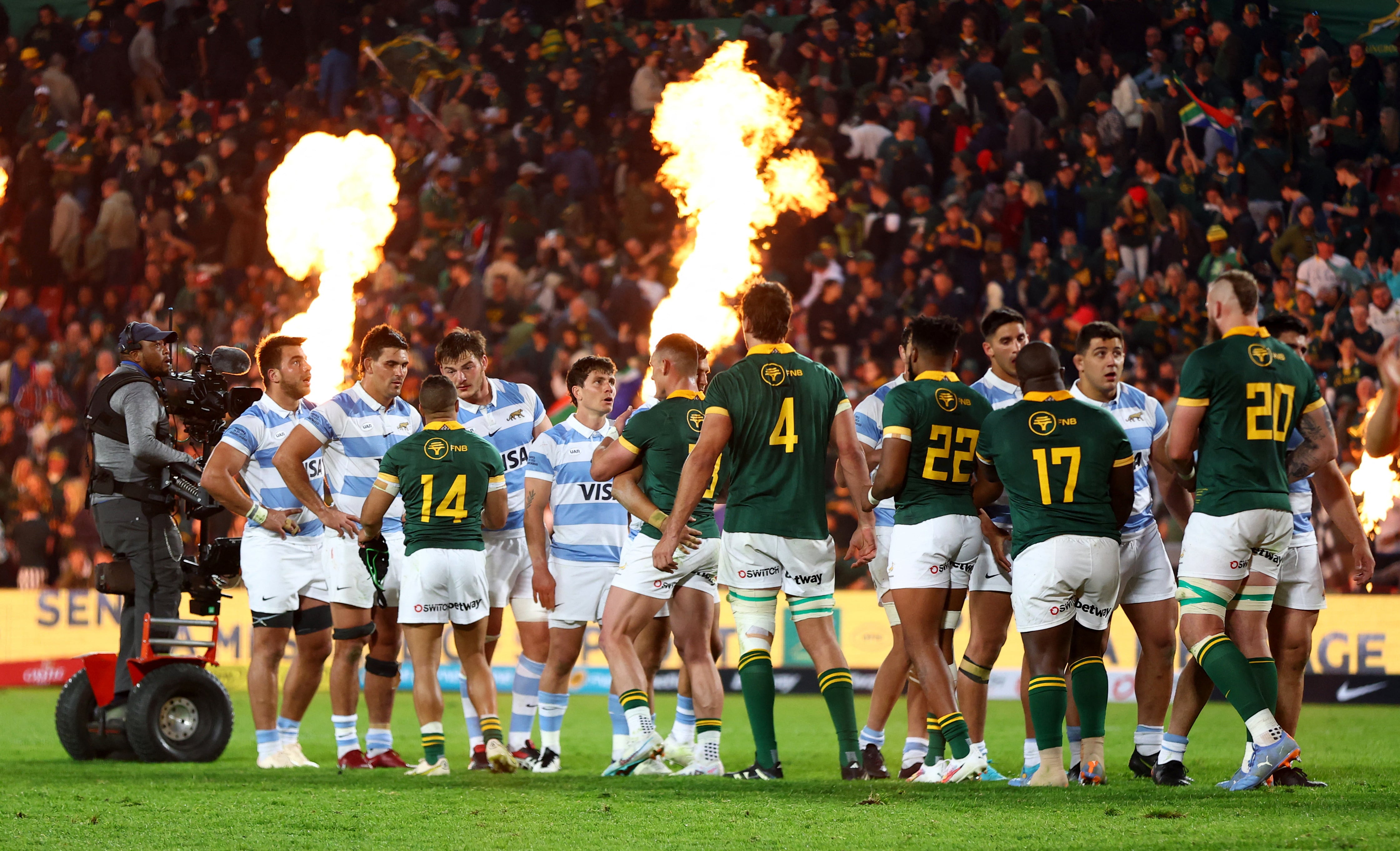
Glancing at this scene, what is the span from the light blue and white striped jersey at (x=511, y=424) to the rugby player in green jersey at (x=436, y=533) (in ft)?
3.41

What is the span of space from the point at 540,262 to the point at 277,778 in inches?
466

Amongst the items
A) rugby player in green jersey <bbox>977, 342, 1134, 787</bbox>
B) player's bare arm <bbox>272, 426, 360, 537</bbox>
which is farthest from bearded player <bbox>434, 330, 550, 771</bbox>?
rugby player in green jersey <bbox>977, 342, 1134, 787</bbox>

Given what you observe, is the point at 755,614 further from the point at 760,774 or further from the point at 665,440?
the point at 665,440

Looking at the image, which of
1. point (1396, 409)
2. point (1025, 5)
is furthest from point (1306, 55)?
point (1396, 409)

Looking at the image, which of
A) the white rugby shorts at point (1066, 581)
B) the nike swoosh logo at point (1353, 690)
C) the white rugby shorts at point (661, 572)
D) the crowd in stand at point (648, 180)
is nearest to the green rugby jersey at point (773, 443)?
the white rugby shorts at point (661, 572)

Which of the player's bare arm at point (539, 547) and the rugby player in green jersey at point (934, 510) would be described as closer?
the rugby player in green jersey at point (934, 510)

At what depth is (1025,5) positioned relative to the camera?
19.0 meters

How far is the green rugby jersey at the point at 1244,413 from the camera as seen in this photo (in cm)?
664

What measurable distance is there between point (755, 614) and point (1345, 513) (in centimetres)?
289

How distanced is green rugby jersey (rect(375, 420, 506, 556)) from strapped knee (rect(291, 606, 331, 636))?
1129 millimetres

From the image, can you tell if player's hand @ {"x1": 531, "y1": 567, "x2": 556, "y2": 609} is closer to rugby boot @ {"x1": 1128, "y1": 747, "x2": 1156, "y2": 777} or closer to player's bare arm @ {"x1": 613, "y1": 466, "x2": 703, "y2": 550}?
player's bare arm @ {"x1": 613, "y1": 466, "x2": 703, "y2": 550}

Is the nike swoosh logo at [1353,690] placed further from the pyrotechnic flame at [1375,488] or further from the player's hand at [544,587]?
the player's hand at [544,587]

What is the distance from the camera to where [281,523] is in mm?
8773

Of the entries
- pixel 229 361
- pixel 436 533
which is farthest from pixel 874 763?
pixel 229 361
